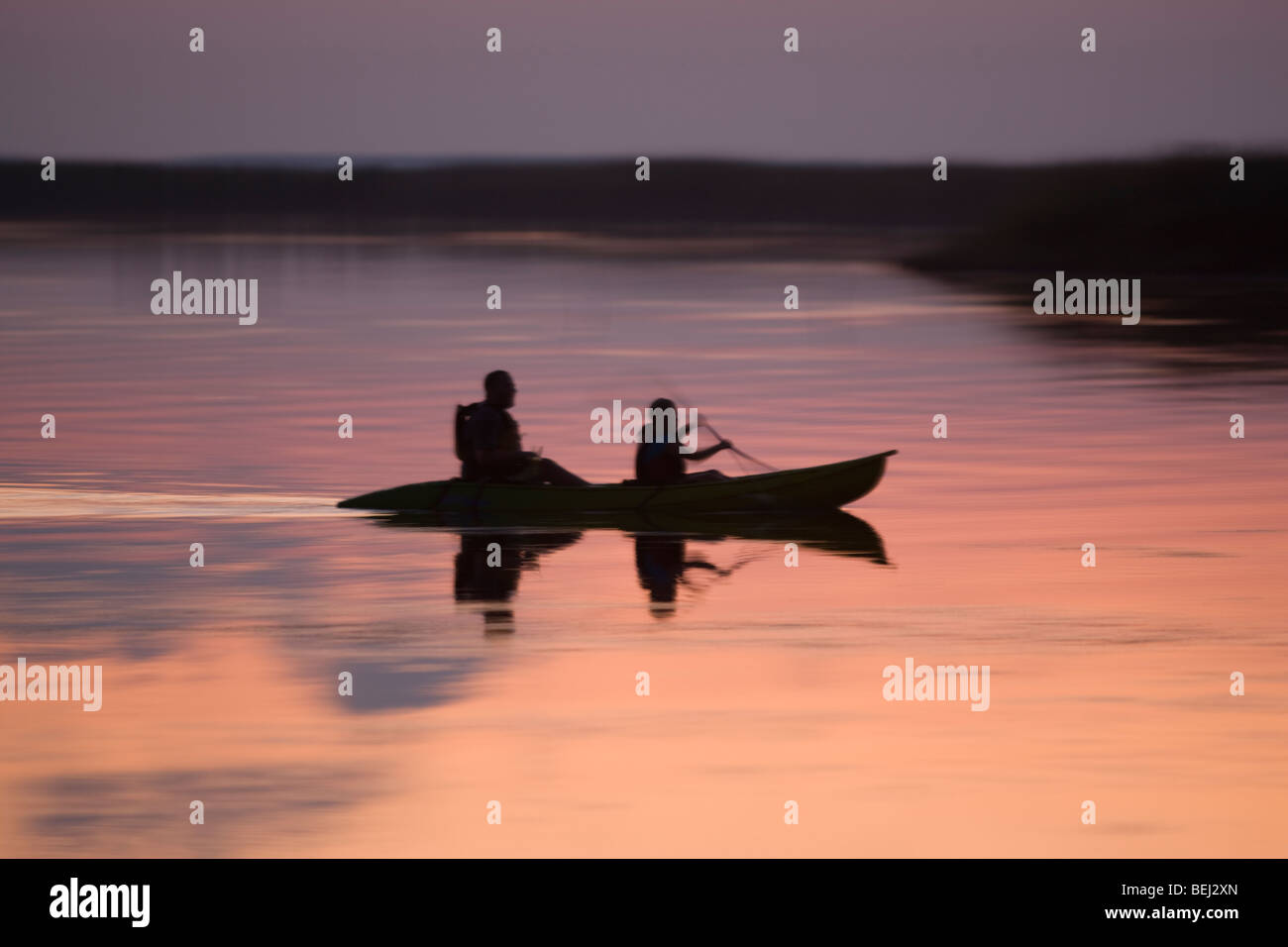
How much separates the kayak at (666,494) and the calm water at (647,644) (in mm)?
357

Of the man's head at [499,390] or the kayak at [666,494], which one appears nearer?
the man's head at [499,390]

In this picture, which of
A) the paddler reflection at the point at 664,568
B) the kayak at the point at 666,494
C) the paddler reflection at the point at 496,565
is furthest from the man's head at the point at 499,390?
the paddler reflection at the point at 664,568

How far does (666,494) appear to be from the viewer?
19516 millimetres

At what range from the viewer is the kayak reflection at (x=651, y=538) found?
58.0 ft

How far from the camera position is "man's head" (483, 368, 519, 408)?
732 inches

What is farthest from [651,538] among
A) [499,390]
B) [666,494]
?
[499,390]

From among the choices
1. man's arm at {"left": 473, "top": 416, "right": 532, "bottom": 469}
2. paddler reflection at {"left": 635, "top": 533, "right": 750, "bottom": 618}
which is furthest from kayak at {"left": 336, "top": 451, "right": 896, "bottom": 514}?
paddler reflection at {"left": 635, "top": 533, "right": 750, "bottom": 618}

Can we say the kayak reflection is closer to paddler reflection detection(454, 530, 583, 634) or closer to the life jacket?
paddler reflection detection(454, 530, 583, 634)

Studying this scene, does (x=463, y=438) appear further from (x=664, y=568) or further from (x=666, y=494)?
(x=664, y=568)

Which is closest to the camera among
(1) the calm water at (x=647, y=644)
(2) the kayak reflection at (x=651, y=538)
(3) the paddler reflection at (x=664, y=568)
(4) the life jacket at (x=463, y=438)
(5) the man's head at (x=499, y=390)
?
(1) the calm water at (x=647, y=644)

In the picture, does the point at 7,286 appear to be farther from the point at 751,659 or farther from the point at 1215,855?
the point at 1215,855

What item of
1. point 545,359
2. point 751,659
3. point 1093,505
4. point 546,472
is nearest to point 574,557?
point 546,472

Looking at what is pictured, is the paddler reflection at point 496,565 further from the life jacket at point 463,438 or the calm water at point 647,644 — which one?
the life jacket at point 463,438

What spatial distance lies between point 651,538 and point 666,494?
434 millimetres
